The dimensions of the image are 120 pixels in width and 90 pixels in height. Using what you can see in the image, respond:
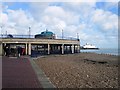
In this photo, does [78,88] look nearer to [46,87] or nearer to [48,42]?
[46,87]

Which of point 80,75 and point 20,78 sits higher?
point 20,78

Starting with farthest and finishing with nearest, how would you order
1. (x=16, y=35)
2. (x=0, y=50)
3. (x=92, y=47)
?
1. (x=92, y=47)
2. (x=16, y=35)
3. (x=0, y=50)

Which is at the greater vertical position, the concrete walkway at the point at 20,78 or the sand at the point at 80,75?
the concrete walkway at the point at 20,78

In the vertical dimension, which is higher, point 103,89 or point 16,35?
point 16,35

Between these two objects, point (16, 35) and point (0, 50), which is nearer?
point (0, 50)

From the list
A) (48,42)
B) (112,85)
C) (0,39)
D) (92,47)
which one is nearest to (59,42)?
(48,42)

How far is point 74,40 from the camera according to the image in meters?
60.4

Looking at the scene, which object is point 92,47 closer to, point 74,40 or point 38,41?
point 74,40

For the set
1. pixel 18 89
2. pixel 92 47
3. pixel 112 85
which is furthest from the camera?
pixel 92 47

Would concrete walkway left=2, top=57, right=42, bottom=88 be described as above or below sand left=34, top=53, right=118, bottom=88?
above

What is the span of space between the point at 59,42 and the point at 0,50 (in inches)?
550

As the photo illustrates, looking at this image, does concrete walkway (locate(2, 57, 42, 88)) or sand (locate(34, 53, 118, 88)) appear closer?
concrete walkway (locate(2, 57, 42, 88))

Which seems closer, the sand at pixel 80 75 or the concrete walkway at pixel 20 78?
the concrete walkway at pixel 20 78

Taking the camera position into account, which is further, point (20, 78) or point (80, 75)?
point (80, 75)
